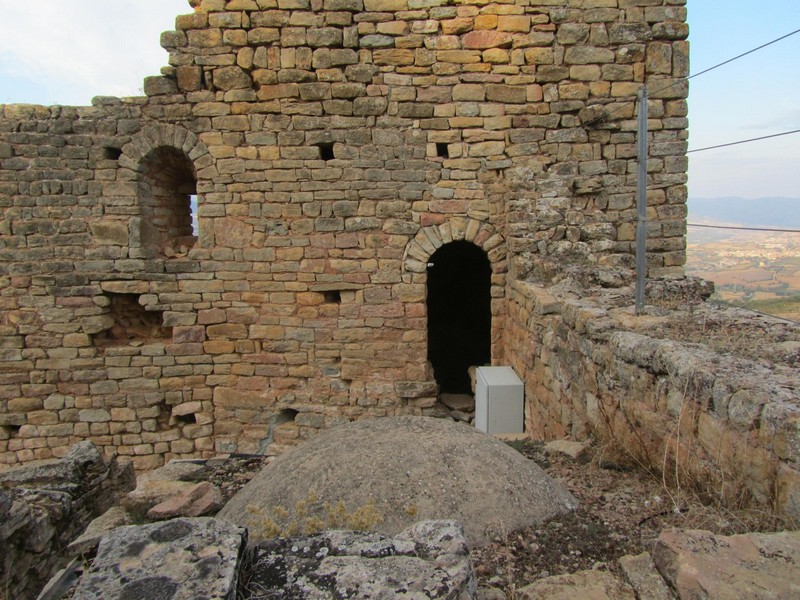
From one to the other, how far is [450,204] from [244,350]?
122 inches

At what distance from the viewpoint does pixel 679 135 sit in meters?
6.24

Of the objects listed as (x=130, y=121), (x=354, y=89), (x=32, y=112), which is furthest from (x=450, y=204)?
(x=32, y=112)

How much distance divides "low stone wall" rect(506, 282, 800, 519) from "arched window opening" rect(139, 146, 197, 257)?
4.76 meters

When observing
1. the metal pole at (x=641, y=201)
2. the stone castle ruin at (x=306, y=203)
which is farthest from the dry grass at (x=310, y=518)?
the stone castle ruin at (x=306, y=203)

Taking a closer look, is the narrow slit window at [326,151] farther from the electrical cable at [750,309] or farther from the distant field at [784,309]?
the distant field at [784,309]

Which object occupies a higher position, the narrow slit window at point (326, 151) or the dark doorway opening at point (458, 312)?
the narrow slit window at point (326, 151)

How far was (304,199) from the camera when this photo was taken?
653 centimetres

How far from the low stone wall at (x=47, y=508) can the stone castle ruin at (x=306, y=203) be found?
307cm

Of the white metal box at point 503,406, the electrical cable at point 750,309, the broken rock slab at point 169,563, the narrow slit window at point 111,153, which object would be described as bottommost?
the white metal box at point 503,406

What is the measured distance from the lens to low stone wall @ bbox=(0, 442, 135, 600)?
7.14 feet

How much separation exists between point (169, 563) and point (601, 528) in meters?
1.93

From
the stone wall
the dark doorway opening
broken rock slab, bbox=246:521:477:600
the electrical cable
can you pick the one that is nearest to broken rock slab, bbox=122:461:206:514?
broken rock slab, bbox=246:521:477:600

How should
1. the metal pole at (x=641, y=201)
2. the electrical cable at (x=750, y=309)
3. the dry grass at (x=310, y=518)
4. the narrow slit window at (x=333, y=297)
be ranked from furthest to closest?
the narrow slit window at (x=333, y=297)
the metal pole at (x=641, y=201)
the electrical cable at (x=750, y=309)
the dry grass at (x=310, y=518)

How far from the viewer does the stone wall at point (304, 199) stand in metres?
6.29
